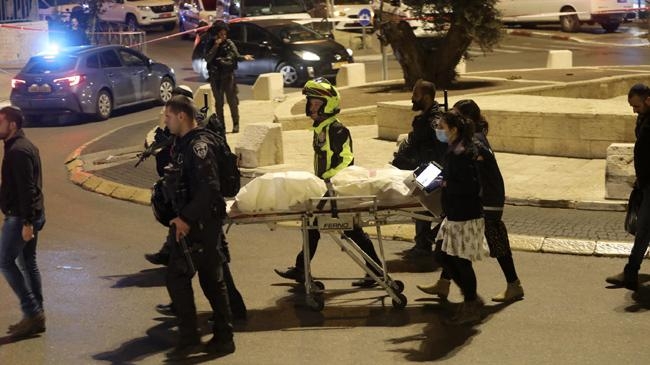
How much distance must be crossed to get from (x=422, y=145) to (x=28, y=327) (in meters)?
3.73

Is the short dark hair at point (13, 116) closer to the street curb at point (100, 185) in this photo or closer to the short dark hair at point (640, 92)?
the short dark hair at point (640, 92)

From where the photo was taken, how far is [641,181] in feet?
31.5

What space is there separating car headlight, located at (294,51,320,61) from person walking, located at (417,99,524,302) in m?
18.5

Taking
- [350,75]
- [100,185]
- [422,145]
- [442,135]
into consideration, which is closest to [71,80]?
[350,75]

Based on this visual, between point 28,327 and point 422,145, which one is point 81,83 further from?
point 28,327

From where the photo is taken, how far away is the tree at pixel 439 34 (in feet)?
70.2

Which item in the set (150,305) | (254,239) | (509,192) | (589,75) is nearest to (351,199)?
(150,305)

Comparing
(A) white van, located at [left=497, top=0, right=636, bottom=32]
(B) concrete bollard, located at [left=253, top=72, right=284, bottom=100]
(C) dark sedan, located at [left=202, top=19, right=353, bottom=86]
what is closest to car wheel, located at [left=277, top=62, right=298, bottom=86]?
(C) dark sedan, located at [left=202, top=19, right=353, bottom=86]

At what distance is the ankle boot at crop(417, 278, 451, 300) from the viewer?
9.36 meters

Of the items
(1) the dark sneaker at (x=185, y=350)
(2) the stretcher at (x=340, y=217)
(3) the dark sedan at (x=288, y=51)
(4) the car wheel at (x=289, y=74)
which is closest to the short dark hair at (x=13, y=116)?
(2) the stretcher at (x=340, y=217)

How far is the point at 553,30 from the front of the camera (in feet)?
135

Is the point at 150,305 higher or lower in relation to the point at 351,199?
lower

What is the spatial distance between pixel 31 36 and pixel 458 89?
15.7m

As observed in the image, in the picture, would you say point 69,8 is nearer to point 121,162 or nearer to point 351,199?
point 121,162
